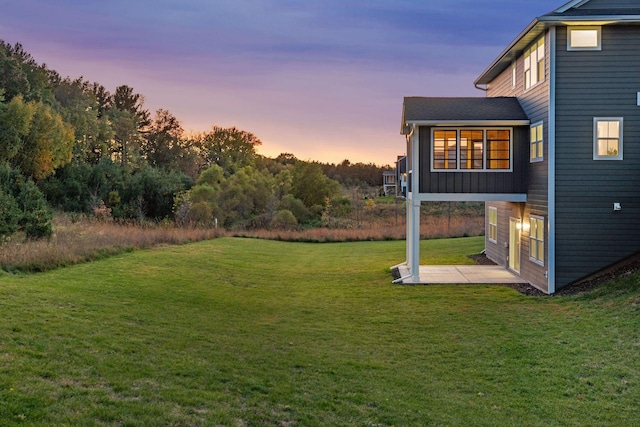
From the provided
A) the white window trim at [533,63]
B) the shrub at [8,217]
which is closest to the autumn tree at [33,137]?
the shrub at [8,217]

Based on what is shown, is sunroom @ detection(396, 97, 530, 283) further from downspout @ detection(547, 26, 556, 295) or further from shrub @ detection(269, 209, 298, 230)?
shrub @ detection(269, 209, 298, 230)

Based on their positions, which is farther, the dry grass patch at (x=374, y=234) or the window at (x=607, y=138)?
the dry grass patch at (x=374, y=234)

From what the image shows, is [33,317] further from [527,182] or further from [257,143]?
[257,143]

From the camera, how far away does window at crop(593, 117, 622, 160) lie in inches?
525

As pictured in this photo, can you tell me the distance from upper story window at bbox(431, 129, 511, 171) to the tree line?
20.1m

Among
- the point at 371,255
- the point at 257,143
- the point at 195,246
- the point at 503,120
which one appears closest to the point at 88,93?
the point at 257,143

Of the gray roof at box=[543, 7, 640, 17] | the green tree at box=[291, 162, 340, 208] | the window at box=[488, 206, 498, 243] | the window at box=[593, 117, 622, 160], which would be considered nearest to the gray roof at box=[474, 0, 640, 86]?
the gray roof at box=[543, 7, 640, 17]

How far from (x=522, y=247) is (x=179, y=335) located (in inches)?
449

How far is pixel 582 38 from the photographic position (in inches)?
525

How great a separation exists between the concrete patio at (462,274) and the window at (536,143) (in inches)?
144

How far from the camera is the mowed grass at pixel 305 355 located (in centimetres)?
546

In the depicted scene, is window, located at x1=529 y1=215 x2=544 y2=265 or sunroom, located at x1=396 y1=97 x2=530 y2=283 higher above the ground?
sunroom, located at x1=396 y1=97 x2=530 y2=283

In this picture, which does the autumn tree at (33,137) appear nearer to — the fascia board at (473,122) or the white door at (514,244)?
the fascia board at (473,122)

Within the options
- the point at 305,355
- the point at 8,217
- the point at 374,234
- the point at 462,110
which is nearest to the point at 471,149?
the point at 462,110
